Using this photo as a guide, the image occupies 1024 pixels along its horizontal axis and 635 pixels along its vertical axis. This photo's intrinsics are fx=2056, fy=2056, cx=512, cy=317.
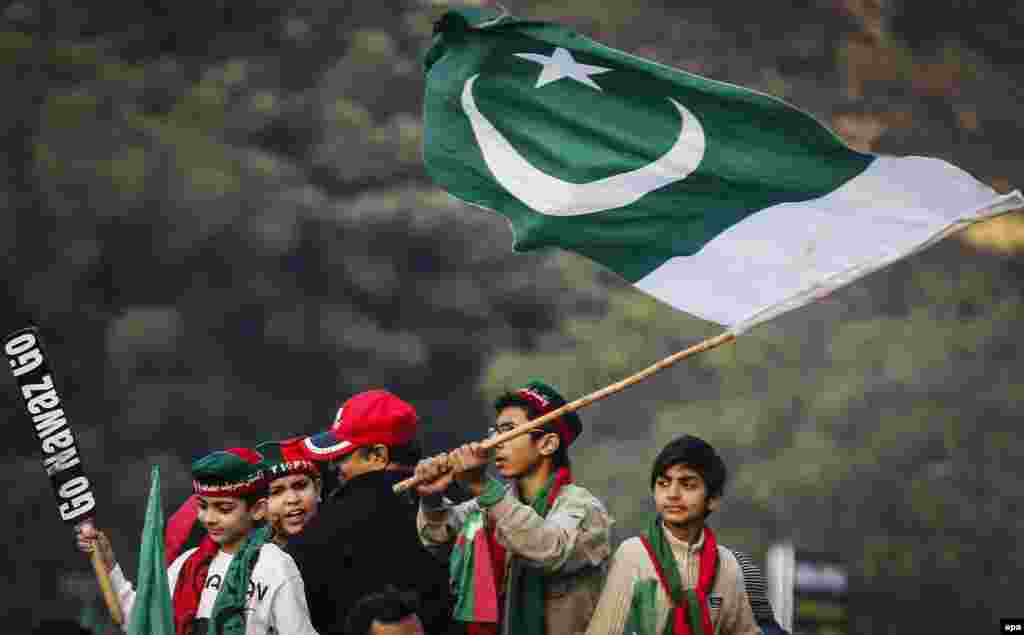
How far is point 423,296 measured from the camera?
2877 centimetres

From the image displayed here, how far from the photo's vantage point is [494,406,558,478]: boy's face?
673 centimetres

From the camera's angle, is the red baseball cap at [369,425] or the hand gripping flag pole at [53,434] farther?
the hand gripping flag pole at [53,434]

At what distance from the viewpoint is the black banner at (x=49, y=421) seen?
7.06 m

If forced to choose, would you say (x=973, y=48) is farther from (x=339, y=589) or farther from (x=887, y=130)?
(x=339, y=589)

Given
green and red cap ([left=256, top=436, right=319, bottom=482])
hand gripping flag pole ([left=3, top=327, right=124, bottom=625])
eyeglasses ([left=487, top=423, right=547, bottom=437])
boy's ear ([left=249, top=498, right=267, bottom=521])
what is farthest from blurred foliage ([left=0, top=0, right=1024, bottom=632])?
eyeglasses ([left=487, top=423, right=547, bottom=437])

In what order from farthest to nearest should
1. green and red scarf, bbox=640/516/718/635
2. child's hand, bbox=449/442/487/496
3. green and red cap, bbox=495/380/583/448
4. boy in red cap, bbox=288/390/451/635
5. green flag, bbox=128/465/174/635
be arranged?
green and red cap, bbox=495/380/583/448
green and red scarf, bbox=640/516/718/635
boy in red cap, bbox=288/390/451/635
green flag, bbox=128/465/174/635
child's hand, bbox=449/442/487/496

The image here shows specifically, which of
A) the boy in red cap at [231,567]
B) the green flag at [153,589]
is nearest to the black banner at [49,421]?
the boy in red cap at [231,567]

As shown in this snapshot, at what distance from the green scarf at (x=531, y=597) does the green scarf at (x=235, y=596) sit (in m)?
0.91

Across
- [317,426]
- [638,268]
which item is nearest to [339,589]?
[638,268]

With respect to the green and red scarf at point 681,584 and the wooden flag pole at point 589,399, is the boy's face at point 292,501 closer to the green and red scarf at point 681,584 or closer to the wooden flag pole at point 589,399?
the wooden flag pole at point 589,399

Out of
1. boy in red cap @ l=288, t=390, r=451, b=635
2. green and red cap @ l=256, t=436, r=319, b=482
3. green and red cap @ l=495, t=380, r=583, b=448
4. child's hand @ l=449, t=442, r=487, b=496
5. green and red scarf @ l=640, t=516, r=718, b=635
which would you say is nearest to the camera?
child's hand @ l=449, t=442, r=487, b=496

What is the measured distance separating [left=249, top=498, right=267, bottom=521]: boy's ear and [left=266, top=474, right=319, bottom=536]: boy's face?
0.27 ft

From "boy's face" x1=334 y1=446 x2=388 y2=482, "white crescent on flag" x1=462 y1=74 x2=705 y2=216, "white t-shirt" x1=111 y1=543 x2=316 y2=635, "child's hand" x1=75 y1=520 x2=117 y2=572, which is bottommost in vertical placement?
"white t-shirt" x1=111 y1=543 x2=316 y2=635

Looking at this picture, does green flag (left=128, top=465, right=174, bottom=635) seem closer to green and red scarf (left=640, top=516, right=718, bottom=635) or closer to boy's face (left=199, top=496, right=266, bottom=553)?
boy's face (left=199, top=496, right=266, bottom=553)
